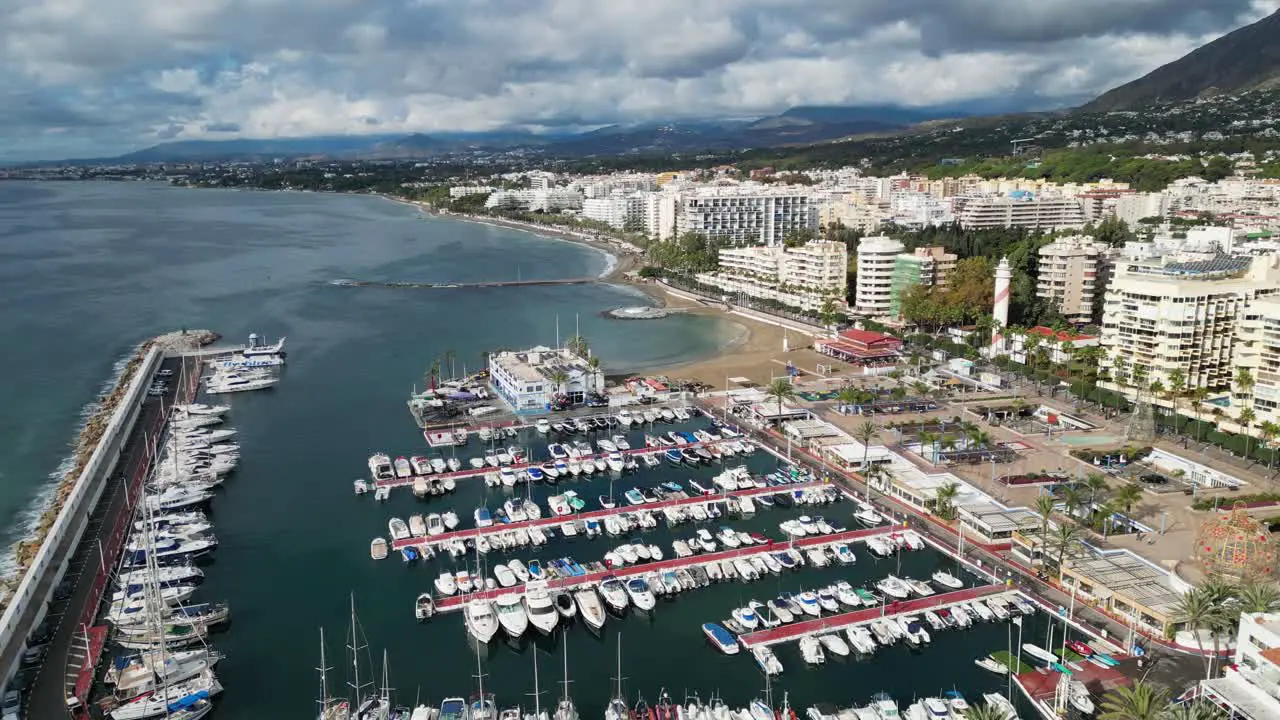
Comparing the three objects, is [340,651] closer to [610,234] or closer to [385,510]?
[385,510]

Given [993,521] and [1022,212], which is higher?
[1022,212]

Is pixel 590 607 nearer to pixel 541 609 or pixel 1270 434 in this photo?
pixel 541 609

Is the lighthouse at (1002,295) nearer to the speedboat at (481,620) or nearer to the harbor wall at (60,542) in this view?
the speedboat at (481,620)

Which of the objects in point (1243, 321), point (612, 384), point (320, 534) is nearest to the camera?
point (320, 534)

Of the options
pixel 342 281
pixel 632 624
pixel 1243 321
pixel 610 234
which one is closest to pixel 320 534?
pixel 632 624

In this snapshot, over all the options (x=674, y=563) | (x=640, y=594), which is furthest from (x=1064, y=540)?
(x=640, y=594)

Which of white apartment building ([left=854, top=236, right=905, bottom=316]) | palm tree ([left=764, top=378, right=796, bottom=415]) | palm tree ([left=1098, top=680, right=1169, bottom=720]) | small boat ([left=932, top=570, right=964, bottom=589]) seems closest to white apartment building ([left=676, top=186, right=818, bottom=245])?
white apartment building ([left=854, top=236, right=905, bottom=316])
